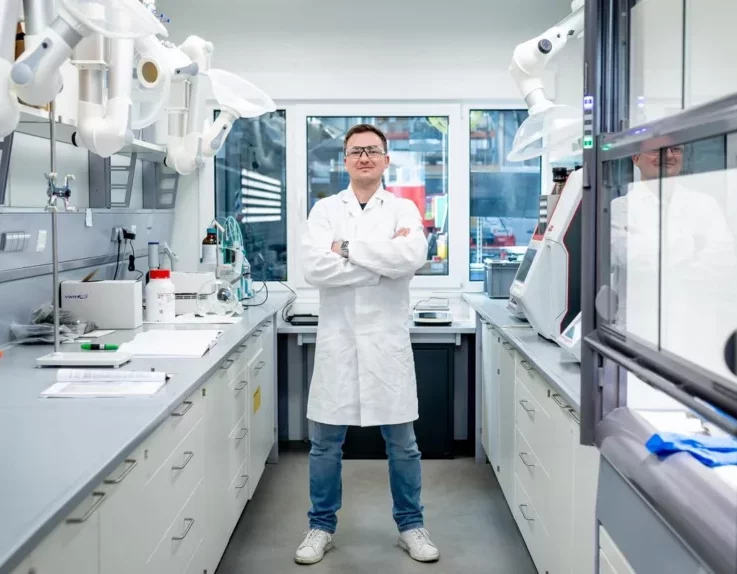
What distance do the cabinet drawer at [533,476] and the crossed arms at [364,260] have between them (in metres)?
0.78

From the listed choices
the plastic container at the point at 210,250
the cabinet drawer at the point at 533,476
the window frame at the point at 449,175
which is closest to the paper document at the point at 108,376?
the cabinet drawer at the point at 533,476

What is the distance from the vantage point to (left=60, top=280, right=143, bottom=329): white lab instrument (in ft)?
9.98

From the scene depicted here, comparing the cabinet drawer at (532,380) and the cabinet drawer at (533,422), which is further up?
the cabinet drawer at (532,380)

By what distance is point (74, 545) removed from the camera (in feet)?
4.38

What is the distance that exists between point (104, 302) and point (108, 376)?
3.38 ft

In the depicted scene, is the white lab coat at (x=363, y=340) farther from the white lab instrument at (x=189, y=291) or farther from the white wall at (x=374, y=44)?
the white wall at (x=374, y=44)

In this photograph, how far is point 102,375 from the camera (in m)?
2.12

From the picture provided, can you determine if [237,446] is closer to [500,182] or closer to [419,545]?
[419,545]

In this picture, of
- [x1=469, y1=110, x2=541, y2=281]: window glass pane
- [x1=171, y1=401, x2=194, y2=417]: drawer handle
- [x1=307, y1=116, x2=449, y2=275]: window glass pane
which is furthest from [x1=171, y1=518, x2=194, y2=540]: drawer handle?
[x1=469, y1=110, x2=541, y2=281]: window glass pane

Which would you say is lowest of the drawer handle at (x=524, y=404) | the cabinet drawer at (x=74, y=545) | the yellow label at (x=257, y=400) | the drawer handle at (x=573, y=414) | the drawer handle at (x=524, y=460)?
the drawer handle at (x=524, y=460)

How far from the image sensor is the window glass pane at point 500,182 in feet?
15.2

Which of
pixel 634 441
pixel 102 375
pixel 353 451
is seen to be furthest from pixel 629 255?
pixel 353 451

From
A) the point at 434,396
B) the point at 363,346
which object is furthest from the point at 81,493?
the point at 434,396

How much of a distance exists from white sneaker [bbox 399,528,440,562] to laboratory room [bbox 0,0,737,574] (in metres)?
0.01
